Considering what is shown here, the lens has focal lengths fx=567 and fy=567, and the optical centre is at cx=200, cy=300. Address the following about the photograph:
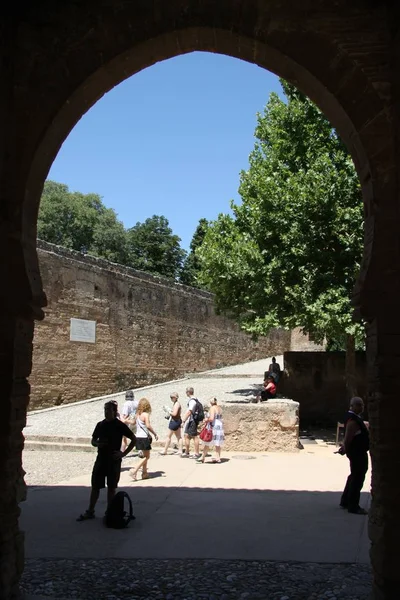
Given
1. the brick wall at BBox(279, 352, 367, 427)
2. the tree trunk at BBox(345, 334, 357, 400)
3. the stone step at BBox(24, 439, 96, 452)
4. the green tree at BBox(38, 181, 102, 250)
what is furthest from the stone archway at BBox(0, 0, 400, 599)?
the green tree at BBox(38, 181, 102, 250)

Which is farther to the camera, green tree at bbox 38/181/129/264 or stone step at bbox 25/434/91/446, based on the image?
green tree at bbox 38/181/129/264

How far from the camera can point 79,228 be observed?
40.5 meters

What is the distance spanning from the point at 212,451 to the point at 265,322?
12.7 feet

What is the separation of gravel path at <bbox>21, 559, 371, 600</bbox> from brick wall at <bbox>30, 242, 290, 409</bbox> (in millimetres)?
13369

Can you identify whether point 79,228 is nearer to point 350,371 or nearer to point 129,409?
point 350,371

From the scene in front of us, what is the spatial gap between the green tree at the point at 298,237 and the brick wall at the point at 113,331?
5.75 m

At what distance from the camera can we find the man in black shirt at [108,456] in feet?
21.4

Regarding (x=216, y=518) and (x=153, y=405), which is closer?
(x=216, y=518)

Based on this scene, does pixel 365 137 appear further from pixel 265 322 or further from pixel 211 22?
pixel 265 322

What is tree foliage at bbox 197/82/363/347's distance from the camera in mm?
13789

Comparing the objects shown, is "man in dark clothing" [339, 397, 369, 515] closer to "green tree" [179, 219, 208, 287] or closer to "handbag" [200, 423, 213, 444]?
"handbag" [200, 423, 213, 444]

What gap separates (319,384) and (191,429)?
697 cm

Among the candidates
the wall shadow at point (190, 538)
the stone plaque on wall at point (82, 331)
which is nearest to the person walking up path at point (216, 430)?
the wall shadow at point (190, 538)

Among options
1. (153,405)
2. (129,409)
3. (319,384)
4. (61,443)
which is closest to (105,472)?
(129,409)
